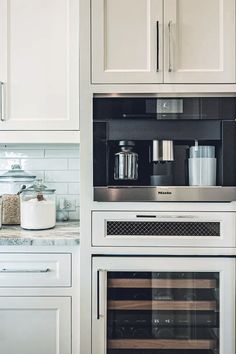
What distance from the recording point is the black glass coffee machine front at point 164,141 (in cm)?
162

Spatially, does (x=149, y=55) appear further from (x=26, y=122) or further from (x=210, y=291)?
(x=210, y=291)

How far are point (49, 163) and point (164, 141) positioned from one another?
907mm

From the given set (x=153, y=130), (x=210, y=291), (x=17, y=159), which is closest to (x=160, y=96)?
(x=153, y=130)

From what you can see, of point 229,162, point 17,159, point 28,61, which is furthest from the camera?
point 17,159

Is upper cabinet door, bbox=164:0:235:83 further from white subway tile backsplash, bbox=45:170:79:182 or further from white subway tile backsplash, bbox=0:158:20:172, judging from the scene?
white subway tile backsplash, bbox=0:158:20:172

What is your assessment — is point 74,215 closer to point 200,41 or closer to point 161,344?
point 161,344

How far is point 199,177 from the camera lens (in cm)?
166

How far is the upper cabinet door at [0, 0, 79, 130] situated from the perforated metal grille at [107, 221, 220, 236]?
68 cm

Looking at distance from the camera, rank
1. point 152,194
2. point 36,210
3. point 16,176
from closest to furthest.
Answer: point 152,194, point 36,210, point 16,176

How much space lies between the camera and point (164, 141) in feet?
5.41

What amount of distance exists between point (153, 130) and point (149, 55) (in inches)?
13.5

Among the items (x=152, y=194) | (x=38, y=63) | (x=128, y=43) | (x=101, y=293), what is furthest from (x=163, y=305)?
(x=38, y=63)

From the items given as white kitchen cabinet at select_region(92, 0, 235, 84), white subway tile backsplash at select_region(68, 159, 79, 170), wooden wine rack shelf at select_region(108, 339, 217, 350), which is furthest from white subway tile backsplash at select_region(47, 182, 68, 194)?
wooden wine rack shelf at select_region(108, 339, 217, 350)

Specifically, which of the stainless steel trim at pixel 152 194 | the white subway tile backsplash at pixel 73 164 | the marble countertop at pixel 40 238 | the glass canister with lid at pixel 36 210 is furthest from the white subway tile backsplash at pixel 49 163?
the stainless steel trim at pixel 152 194
